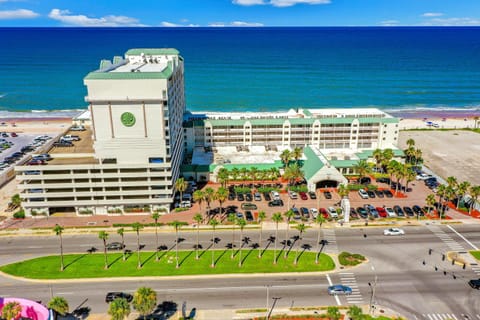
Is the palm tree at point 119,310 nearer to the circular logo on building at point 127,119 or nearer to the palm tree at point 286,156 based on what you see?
the circular logo on building at point 127,119

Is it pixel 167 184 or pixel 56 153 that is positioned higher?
pixel 56 153

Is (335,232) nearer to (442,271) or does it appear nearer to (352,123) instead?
(442,271)

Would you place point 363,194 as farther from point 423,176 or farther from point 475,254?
point 475,254

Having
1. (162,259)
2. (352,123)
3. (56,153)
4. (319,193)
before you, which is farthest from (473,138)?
(56,153)

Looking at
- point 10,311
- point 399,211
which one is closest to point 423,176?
point 399,211

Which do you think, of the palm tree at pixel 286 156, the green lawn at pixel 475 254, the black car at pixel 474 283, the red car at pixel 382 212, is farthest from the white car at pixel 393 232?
the palm tree at pixel 286 156

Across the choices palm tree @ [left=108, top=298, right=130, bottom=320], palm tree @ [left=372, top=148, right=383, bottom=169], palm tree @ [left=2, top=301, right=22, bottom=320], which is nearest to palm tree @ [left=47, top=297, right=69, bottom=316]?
palm tree @ [left=2, top=301, right=22, bottom=320]
